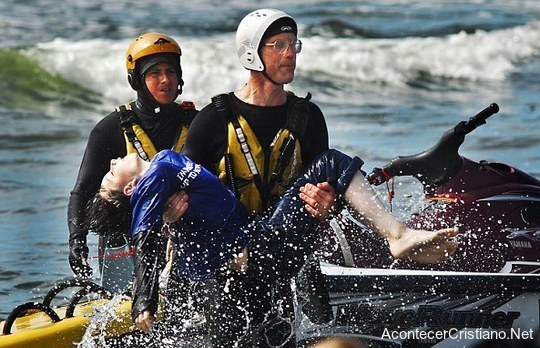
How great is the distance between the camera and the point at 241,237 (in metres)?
6.66

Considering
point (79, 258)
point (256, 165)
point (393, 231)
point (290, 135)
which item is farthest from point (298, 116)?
point (79, 258)

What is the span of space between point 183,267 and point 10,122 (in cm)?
1115

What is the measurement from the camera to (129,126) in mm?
7977

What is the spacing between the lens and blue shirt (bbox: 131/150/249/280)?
250 inches

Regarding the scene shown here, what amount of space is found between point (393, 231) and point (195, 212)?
1.04m

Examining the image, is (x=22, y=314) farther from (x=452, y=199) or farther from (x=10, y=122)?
(x=10, y=122)

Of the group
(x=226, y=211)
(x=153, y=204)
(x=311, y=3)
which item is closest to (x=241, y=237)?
(x=226, y=211)

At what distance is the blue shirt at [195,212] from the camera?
6344 mm

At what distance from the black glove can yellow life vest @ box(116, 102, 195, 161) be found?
2.16 ft

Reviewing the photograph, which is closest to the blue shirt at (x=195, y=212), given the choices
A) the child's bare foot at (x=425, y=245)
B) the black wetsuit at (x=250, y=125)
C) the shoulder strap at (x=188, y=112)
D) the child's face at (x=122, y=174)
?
the child's face at (x=122, y=174)

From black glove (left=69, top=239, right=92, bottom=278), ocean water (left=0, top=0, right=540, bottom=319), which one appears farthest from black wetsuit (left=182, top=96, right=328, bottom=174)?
ocean water (left=0, top=0, right=540, bottom=319)

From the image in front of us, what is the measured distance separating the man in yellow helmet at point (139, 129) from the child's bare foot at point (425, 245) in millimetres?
1858

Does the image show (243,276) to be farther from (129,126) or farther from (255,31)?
(129,126)

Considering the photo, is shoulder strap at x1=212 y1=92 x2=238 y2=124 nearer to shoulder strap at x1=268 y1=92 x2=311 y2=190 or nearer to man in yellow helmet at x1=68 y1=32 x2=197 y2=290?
shoulder strap at x1=268 y1=92 x2=311 y2=190
